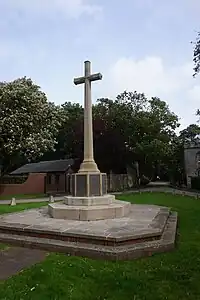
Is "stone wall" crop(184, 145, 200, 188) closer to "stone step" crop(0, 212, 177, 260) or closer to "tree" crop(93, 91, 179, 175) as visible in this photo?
"tree" crop(93, 91, 179, 175)

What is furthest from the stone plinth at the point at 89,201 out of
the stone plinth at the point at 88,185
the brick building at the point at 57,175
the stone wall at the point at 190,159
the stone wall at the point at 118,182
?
the stone wall at the point at 190,159

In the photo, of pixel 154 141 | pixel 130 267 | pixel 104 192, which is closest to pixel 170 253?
pixel 130 267

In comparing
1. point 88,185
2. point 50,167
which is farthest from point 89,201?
point 50,167

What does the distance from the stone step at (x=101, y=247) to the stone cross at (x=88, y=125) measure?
194 inches

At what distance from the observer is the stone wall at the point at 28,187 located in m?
31.5

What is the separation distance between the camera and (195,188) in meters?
35.3

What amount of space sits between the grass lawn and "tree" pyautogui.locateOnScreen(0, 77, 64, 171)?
18922mm

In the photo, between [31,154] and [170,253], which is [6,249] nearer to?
[170,253]

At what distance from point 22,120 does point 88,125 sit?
13.4 m

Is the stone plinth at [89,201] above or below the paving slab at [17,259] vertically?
above

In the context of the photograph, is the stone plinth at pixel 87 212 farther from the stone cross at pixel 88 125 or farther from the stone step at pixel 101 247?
the stone step at pixel 101 247

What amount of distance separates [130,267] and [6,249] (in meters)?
3.20

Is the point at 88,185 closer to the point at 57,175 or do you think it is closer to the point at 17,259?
the point at 17,259


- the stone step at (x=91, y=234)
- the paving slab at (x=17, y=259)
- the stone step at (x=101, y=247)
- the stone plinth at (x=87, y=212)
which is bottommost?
the paving slab at (x=17, y=259)
